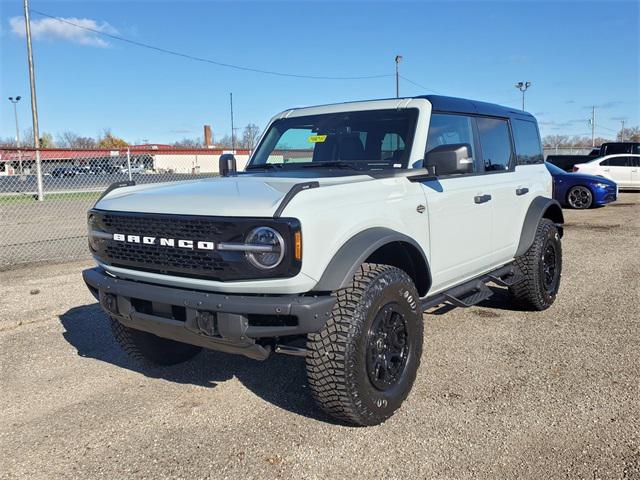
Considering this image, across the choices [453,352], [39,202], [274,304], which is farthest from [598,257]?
[39,202]

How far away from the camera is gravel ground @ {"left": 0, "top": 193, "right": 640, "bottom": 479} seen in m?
2.96

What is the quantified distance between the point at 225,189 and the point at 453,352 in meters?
2.32

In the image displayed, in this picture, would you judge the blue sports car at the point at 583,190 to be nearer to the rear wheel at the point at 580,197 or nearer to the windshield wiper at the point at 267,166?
the rear wheel at the point at 580,197

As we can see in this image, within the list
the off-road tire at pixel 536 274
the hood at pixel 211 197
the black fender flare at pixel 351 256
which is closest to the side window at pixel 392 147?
the hood at pixel 211 197

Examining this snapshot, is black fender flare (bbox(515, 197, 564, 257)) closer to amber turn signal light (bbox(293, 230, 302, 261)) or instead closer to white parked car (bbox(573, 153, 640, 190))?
amber turn signal light (bbox(293, 230, 302, 261))

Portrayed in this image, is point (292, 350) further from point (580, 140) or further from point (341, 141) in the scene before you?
point (580, 140)

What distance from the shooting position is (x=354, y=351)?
3.07m

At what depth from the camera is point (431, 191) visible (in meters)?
3.91

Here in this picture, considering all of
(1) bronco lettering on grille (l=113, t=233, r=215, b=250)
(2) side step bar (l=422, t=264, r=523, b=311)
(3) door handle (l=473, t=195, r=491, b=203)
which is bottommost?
(2) side step bar (l=422, t=264, r=523, b=311)

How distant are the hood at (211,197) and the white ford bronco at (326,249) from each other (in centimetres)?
1

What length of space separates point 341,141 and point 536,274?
232 cm

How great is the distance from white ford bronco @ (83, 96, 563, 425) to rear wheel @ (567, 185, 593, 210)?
41.0 ft

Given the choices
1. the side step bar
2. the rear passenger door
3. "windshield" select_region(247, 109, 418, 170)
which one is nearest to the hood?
"windshield" select_region(247, 109, 418, 170)

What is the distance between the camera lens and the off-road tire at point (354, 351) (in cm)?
305
